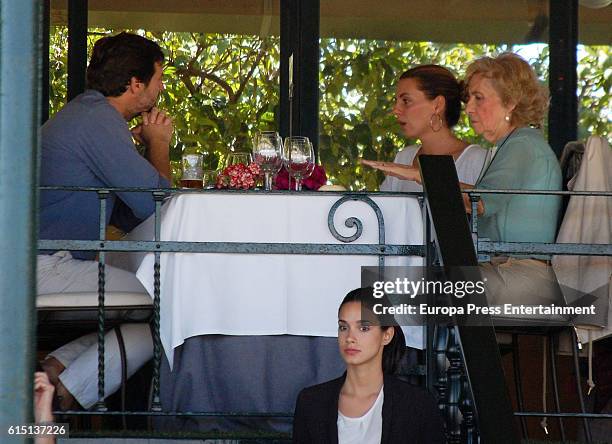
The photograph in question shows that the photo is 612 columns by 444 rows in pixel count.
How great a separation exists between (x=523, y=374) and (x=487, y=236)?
1.93 metres

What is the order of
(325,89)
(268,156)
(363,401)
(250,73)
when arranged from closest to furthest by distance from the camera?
(363,401) < (268,156) < (325,89) < (250,73)

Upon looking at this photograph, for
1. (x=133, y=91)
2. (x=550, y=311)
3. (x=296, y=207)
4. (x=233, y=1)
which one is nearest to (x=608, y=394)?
(x=550, y=311)

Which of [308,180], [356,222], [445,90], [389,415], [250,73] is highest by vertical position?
[250,73]

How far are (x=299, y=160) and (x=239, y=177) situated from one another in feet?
0.68

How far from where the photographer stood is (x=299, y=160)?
4258 millimetres

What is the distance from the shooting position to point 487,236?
4.34 meters

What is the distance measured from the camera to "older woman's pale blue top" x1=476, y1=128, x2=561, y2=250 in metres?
4.32

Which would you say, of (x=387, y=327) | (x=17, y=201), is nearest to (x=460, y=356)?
(x=387, y=327)

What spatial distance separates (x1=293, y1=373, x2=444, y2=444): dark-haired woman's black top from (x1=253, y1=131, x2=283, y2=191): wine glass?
896mm

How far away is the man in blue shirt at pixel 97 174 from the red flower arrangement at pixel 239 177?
11.7 inches

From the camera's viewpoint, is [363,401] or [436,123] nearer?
[363,401]

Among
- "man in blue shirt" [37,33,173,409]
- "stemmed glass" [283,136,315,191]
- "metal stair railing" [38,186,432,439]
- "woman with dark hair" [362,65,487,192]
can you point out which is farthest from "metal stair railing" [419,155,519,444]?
"woman with dark hair" [362,65,487,192]

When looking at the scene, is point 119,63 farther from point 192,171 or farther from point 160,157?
point 192,171

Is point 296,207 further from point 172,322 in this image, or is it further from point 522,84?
point 522,84
